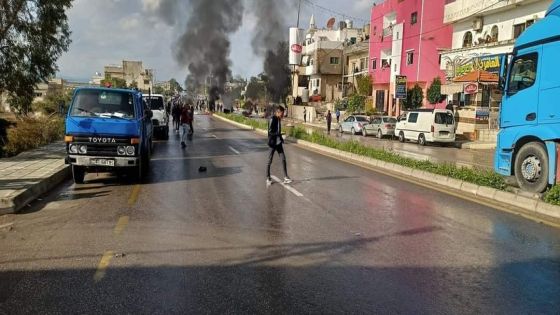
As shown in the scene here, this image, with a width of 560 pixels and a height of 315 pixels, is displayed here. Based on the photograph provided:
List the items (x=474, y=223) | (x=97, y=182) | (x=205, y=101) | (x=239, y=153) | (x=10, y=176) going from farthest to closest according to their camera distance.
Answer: (x=205, y=101), (x=239, y=153), (x=97, y=182), (x=10, y=176), (x=474, y=223)

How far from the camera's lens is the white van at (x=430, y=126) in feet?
86.8

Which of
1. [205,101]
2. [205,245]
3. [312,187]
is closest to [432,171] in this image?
[312,187]

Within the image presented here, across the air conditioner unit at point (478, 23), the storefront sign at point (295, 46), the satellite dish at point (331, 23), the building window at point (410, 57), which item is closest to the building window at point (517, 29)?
the air conditioner unit at point (478, 23)

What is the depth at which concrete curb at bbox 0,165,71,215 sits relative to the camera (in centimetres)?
788

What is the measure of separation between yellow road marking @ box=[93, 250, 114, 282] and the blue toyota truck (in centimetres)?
491

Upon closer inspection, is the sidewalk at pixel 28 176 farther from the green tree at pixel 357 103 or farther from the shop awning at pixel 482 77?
the green tree at pixel 357 103

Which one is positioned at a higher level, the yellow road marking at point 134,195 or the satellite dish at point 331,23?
the satellite dish at point 331,23

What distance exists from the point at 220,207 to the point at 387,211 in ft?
9.10

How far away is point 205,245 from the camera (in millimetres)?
6031

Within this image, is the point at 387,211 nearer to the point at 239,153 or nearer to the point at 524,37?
the point at 524,37

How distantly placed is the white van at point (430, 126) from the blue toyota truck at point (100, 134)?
19.1m

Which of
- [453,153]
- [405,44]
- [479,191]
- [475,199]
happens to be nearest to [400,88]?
[405,44]

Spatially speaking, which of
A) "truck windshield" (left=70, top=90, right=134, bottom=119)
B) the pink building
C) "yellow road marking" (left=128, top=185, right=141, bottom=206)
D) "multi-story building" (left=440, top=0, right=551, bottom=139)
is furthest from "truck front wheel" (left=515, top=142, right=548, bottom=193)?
the pink building

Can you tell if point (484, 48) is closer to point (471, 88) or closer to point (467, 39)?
point (471, 88)
